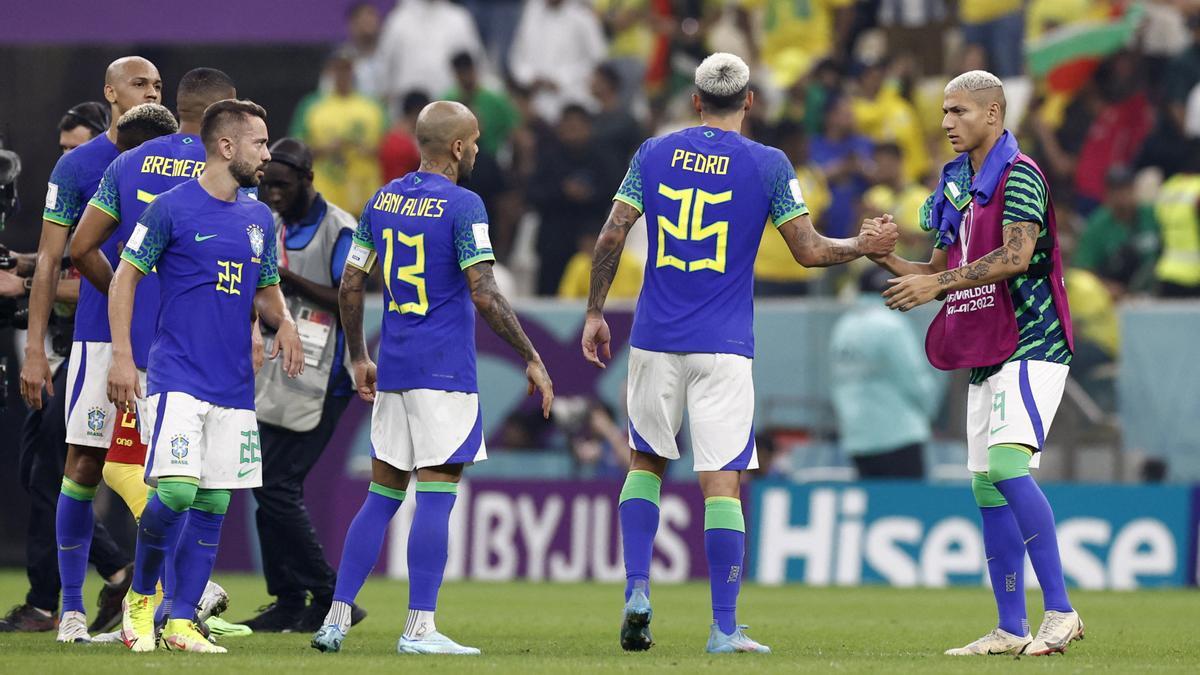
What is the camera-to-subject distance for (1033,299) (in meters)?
9.28

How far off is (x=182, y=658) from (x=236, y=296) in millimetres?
1659

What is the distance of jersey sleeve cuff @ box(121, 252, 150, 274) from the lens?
878 centimetres

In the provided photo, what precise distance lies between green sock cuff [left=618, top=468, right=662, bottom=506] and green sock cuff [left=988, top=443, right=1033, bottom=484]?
1.57 m

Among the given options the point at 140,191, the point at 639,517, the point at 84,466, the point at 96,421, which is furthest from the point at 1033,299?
the point at 84,466

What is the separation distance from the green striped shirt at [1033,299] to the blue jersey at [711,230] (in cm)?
100

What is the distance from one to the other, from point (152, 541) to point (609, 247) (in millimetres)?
2529

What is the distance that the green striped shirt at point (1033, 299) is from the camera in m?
9.18

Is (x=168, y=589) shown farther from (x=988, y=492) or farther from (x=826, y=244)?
(x=988, y=492)

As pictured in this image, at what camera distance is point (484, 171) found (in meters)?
19.5

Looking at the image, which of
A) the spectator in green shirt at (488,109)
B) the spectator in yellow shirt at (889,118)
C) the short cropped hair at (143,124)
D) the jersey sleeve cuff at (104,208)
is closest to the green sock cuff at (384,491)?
the jersey sleeve cuff at (104,208)

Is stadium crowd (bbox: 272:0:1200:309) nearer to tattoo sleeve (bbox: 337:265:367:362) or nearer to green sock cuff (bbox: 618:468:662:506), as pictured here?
green sock cuff (bbox: 618:468:662:506)

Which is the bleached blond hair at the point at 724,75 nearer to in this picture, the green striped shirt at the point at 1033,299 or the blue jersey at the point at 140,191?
the green striped shirt at the point at 1033,299

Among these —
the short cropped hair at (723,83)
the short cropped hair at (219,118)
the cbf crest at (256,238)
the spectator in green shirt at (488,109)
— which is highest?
the spectator in green shirt at (488,109)

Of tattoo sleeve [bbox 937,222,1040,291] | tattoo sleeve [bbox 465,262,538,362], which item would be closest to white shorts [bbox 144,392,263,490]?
tattoo sleeve [bbox 465,262,538,362]
